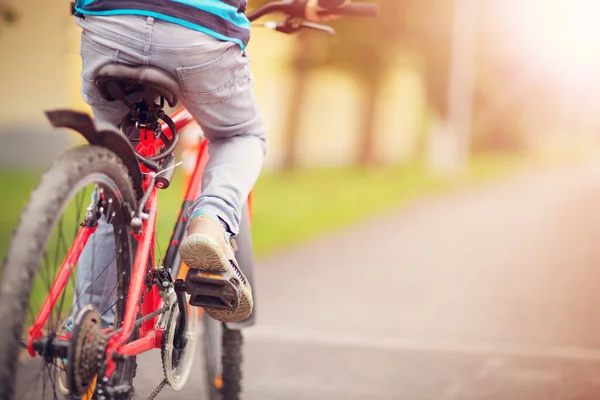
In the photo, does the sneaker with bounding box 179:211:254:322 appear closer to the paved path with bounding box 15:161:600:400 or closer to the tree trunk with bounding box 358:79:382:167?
the paved path with bounding box 15:161:600:400

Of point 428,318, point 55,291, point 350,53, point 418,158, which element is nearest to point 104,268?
point 55,291

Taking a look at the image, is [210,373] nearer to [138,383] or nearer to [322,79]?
[138,383]

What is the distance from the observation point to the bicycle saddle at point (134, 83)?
267 cm

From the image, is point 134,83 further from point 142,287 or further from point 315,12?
point 315,12

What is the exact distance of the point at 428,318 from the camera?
251 inches

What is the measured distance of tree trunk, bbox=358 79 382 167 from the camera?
2823 cm

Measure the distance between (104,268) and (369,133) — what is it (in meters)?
26.3

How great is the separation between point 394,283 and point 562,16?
38.9m

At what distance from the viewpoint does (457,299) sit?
23.5ft

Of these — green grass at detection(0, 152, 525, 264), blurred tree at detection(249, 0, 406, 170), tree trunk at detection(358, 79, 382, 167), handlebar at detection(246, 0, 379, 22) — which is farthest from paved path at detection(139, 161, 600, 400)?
tree trunk at detection(358, 79, 382, 167)

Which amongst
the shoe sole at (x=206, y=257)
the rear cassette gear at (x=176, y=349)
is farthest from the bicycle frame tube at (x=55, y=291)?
the rear cassette gear at (x=176, y=349)

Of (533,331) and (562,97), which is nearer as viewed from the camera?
(533,331)

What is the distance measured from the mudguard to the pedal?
312 millimetres

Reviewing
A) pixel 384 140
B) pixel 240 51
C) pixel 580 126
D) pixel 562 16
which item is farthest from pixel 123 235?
pixel 580 126
